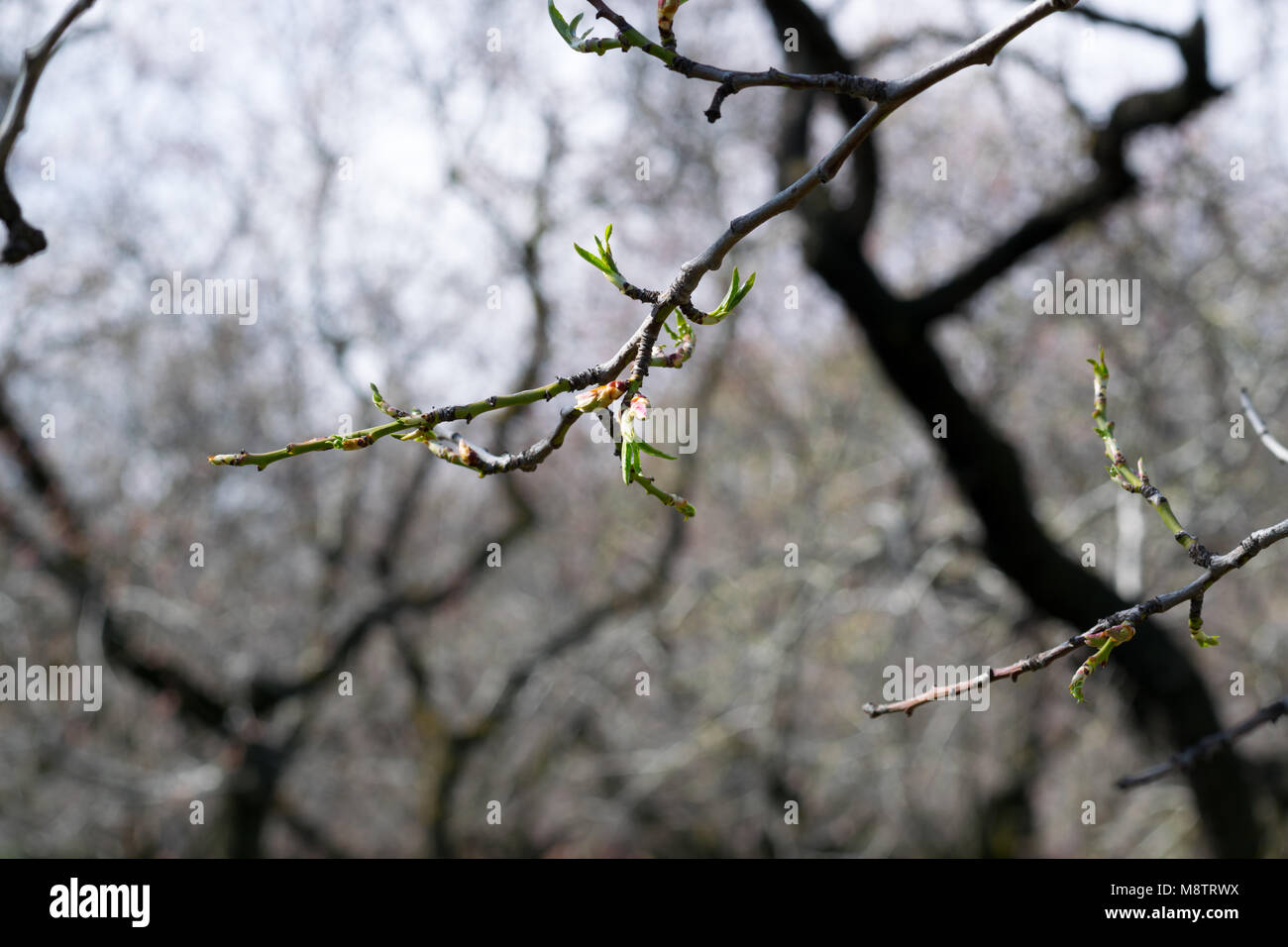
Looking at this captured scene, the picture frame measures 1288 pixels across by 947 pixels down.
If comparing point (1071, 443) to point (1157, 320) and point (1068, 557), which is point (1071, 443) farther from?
point (1068, 557)

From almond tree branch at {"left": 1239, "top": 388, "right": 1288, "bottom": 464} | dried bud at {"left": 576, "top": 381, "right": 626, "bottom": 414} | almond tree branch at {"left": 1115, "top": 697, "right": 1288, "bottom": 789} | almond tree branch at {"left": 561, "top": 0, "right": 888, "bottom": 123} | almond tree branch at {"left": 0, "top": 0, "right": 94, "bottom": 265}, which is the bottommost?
almond tree branch at {"left": 1115, "top": 697, "right": 1288, "bottom": 789}

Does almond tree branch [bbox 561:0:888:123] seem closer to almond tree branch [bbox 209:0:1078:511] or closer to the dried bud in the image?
almond tree branch [bbox 209:0:1078:511]

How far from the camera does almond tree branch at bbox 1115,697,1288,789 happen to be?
1.85 metres

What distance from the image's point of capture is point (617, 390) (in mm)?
1026

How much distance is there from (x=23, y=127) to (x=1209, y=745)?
2482 mm

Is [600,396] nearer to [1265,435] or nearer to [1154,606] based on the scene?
[1154,606]

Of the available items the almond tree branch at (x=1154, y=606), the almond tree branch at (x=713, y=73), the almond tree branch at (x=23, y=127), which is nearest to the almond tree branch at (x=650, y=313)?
the almond tree branch at (x=713, y=73)

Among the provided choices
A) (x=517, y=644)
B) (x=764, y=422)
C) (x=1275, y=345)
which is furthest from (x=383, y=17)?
(x=1275, y=345)

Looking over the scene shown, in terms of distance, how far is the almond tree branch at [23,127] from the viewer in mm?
1760

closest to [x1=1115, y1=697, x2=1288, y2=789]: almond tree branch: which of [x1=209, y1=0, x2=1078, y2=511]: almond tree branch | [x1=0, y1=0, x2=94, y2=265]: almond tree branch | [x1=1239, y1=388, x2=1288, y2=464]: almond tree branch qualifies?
[x1=1239, y1=388, x2=1288, y2=464]: almond tree branch

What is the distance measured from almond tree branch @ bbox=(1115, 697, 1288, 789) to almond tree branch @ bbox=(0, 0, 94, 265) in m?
2.21

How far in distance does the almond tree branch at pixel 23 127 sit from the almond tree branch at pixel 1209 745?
2214mm

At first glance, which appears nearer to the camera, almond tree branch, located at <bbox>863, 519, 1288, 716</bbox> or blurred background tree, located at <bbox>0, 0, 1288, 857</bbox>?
almond tree branch, located at <bbox>863, 519, 1288, 716</bbox>

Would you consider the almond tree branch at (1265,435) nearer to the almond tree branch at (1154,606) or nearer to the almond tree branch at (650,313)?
the almond tree branch at (1154,606)
